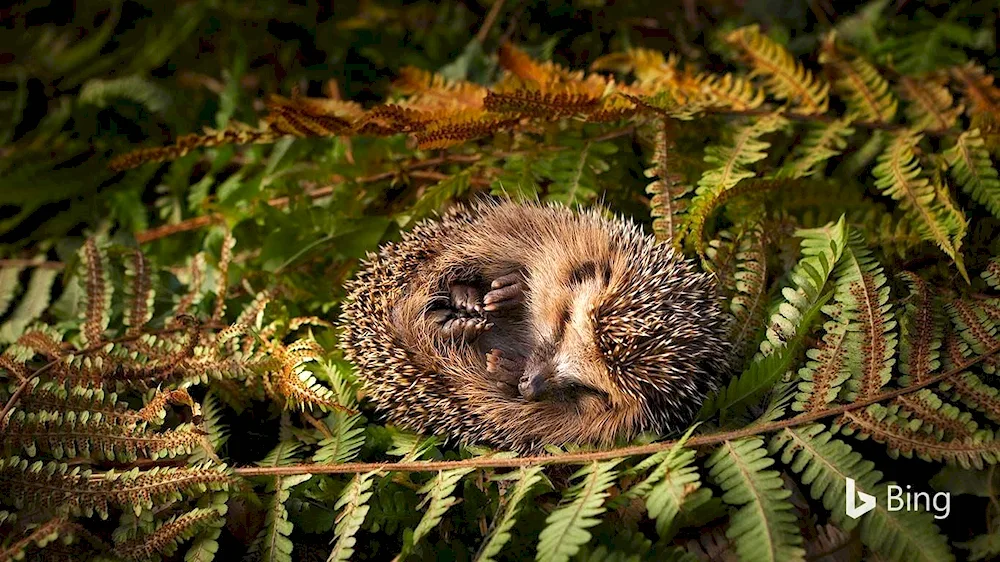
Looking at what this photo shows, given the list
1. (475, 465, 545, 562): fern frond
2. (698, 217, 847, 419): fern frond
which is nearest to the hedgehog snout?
(475, 465, 545, 562): fern frond

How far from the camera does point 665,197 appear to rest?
2.92m

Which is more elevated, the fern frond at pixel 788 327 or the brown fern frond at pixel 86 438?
the fern frond at pixel 788 327

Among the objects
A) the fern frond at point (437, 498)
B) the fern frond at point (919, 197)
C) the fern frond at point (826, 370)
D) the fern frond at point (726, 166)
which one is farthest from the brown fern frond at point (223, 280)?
the fern frond at point (919, 197)

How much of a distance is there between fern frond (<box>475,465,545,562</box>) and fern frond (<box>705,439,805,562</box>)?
1.75 feet

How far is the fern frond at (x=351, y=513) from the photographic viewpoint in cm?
227

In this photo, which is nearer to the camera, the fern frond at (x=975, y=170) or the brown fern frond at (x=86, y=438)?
the brown fern frond at (x=86, y=438)

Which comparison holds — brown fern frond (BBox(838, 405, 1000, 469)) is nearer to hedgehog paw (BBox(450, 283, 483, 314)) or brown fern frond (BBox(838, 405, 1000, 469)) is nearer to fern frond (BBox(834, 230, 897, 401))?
fern frond (BBox(834, 230, 897, 401))

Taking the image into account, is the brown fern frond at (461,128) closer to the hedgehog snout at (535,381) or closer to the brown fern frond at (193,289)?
the hedgehog snout at (535,381)

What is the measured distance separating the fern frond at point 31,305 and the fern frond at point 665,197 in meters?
2.81

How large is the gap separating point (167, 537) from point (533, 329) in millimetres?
1452

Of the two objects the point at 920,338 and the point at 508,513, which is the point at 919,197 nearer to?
the point at 920,338

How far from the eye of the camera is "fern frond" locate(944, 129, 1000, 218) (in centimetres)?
283

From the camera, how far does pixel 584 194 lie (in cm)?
314

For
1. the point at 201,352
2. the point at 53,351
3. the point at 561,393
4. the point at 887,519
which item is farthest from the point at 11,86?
the point at 887,519
